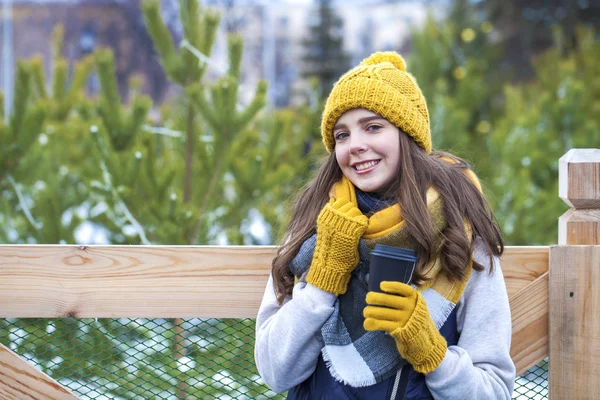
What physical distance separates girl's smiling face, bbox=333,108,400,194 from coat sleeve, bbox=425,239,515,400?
287mm

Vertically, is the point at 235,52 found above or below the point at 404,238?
above

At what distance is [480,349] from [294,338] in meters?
0.43

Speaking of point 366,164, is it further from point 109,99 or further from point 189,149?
point 109,99

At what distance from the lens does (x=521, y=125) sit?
20.5ft

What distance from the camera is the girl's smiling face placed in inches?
70.2

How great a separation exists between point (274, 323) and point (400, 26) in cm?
3258

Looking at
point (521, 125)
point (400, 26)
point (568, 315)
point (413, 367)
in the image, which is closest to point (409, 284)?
point (413, 367)

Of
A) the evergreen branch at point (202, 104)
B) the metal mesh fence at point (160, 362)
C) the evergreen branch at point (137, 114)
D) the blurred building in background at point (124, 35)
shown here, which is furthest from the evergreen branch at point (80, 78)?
the blurred building in background at point (124, 35)

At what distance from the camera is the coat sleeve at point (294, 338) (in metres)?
1.66

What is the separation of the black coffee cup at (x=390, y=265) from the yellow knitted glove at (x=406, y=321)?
2 cm

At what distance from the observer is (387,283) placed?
5.02ft

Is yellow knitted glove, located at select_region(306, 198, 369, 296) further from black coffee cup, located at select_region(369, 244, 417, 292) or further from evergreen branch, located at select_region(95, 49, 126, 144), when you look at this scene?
evergreen branch, located at select_region(95, 49, 126, 144)

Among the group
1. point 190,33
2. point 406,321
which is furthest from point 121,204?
point 406,321

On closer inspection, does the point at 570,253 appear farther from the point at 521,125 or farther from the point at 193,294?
the point at 521,125
